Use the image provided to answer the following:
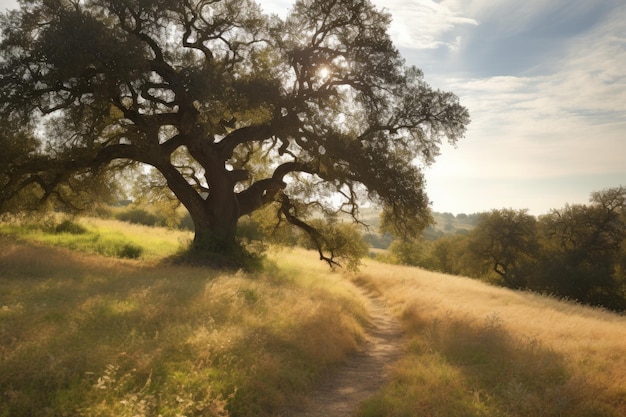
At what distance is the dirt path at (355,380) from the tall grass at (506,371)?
50 cm

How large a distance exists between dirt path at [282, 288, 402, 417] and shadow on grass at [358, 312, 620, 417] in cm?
53

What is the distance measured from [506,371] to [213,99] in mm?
13256

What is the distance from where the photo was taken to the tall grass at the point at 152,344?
587 cm

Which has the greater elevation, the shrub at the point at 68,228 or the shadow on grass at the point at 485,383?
the shrub at the point at 68,228

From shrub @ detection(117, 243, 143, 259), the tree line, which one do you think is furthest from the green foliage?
the tree line

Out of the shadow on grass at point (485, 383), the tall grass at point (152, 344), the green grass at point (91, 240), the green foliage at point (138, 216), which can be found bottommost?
the shadow on grass at point (485, 383)

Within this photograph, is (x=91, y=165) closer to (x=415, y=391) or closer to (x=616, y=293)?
(x=415, y=391)

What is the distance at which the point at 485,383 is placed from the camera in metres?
8.07

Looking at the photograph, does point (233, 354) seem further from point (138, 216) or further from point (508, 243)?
point (138, 216)

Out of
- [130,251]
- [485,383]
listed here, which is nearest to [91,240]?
[130,251]

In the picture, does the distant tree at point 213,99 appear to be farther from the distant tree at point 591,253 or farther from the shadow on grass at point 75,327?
the distant tree at point 591,253

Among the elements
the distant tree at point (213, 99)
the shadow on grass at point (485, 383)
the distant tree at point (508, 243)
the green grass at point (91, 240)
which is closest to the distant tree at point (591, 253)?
the distant tree at point (508, 243)

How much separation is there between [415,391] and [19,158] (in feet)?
55.7

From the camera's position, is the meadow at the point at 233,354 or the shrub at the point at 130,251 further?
the shrub at the point at 130,251
